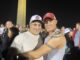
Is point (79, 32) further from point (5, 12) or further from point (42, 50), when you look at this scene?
point (5, 12)

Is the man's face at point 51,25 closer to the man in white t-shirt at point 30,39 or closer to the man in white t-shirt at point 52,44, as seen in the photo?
the man in white t-shirt at point 52,44

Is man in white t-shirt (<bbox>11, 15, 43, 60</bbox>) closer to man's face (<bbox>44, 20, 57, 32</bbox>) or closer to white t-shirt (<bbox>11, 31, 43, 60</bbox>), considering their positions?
white t-shirt (<bbox>11, 31, 43, 60</bbox>)

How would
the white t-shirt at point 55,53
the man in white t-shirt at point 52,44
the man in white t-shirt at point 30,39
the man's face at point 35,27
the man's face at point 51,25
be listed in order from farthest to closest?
the man's face at point 35,27
the man in white t-shirt at point 30,39
the man's face at point 51,25
the white t-shirt at point 55,53
the man in white t-shirt at point 52,44

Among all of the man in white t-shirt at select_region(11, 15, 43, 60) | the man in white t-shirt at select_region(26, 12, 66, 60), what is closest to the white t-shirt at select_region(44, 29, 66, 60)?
the man in white t-shirt at select_region(26, 12, 66, 60)

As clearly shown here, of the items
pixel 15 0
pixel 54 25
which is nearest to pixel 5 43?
pixel 54 25

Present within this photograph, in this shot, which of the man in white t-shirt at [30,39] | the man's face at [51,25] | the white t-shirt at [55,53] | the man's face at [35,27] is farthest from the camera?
the man's face at [35,27]

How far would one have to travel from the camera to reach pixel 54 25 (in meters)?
3.70

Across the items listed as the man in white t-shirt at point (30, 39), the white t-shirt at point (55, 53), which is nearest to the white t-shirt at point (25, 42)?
the man in white t-shirt at point (30, 39)

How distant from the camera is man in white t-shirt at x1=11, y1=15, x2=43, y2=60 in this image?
13.8 ft

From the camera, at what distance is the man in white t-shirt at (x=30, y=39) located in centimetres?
420

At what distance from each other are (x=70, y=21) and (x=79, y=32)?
12233 mm

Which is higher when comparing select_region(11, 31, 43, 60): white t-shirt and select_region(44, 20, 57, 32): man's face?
select_region(44, 20, 57, 32): man's face

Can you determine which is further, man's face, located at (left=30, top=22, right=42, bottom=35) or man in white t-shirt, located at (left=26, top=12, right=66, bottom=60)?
man's face, located at (left=30, top=22, right=42, bottom=35)

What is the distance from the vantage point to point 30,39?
4336 mm
